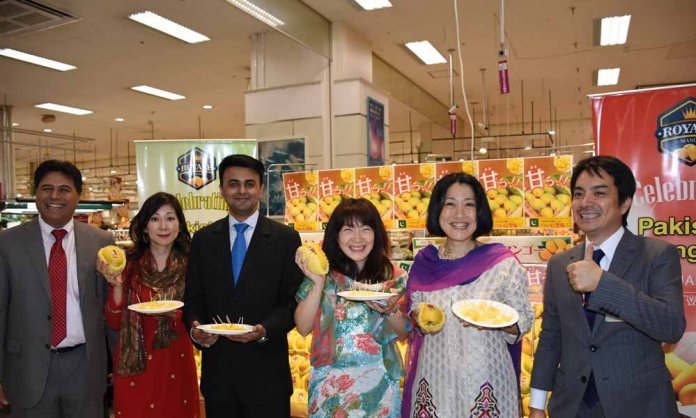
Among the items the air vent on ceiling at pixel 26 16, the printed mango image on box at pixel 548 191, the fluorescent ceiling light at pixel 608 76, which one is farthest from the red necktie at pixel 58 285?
the fluorescent ceiling light at pixel 608 76

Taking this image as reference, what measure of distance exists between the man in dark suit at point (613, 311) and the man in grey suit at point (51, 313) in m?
2.25

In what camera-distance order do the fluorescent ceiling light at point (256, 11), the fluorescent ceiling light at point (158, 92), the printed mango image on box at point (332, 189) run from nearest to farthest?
the printed mango image on box at point (332, 189) → the fluorescent ceiling light at point (256, 11) → the fluorescent ceiling light at point (158, 92)

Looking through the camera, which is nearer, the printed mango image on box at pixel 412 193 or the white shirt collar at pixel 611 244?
the white shirt collar at pixel 611 244

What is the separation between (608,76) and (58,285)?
1342cm

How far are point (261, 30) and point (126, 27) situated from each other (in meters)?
2.12

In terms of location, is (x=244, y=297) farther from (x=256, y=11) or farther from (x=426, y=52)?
(x=426, y=52)

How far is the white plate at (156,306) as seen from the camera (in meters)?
2.71

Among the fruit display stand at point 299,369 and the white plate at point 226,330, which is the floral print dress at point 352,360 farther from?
the fruit display stand at point 299,369

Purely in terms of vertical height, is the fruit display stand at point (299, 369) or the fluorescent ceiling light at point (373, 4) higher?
the fluorescent ceiling light at point (373, 4)

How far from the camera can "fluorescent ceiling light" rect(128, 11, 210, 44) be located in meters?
8.70

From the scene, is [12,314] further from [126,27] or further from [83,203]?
[83,203]

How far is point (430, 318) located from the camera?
7.24 feet

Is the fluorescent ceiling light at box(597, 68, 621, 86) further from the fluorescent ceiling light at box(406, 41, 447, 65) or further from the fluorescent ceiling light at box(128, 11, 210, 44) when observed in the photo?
the fluorescent ceiling light at box(128, 11, 210, 44)

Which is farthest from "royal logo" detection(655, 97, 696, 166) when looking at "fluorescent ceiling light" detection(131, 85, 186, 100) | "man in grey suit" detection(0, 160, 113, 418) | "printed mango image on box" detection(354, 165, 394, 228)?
"fluorescent ceiling light" detection(131, 85, 186, 100)
